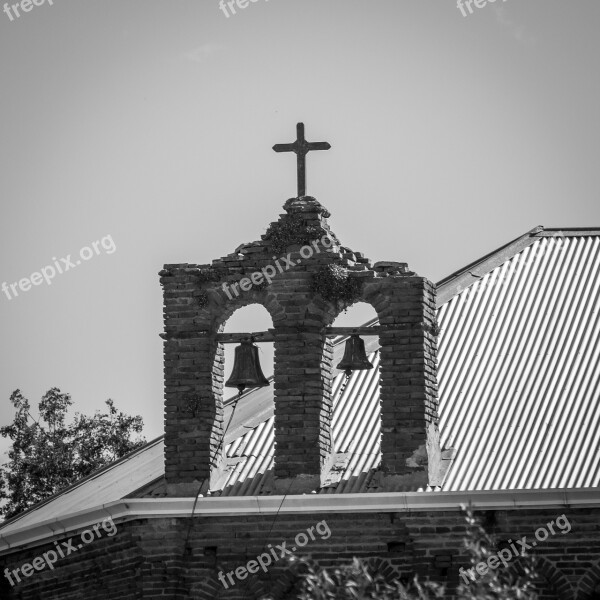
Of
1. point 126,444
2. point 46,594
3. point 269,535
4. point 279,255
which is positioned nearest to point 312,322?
point 279,255

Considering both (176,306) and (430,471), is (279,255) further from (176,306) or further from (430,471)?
(430,471)

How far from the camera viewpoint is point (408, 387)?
25.8m

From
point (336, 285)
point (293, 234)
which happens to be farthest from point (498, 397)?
point (293, 234)

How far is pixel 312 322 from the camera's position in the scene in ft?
86.2

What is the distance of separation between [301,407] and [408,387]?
1309 mm

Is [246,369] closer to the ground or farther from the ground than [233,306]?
closer to the ground

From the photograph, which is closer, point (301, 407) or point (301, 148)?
point (301, 407)

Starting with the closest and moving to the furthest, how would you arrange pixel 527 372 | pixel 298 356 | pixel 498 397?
pixel 298 356 < pixel 498 397 < pixel 527 372

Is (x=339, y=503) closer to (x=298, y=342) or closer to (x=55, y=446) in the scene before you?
(x=298, y=342)

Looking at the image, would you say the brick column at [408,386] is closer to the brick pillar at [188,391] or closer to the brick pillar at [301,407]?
the brick pillar at [301,407]

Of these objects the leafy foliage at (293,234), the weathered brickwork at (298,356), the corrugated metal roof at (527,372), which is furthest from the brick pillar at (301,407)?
the corrugated metal roof at (527,372)

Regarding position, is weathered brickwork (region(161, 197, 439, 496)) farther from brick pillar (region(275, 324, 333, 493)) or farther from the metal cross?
the metal cross

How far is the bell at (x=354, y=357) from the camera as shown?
26.5 meters

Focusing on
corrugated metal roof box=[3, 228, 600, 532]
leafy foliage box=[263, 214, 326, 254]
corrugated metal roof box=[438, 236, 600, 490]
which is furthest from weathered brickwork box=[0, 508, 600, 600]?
leafy foliage box=[263, 214, 326, 254]
